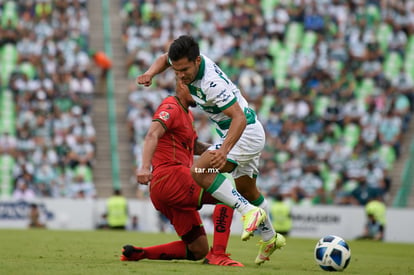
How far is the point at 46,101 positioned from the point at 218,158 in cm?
1712

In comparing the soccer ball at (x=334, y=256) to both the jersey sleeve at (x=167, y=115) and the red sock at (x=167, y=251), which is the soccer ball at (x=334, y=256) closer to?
the red sock at (x=167, y=251)

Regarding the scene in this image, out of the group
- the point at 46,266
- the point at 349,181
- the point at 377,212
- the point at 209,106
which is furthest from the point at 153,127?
the point at 349,181

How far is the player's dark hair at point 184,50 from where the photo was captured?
802 cm

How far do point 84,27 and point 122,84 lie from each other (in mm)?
2406

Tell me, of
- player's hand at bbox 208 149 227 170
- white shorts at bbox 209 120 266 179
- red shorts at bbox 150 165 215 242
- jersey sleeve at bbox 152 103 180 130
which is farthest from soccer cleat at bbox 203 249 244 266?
jersey sleeve at bbox 152 103 180 130

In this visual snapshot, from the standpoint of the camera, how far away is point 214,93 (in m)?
8.05

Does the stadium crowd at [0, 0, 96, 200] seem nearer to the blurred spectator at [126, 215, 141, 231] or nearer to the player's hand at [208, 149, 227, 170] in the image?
the blurred spectator at [126, 215, 141, 231]

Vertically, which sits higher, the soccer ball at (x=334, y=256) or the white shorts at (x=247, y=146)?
the white shorts at (x=247, y=146)

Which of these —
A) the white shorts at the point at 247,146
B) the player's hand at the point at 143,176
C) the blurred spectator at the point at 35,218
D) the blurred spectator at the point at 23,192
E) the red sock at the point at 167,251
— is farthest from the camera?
the blurred spectator at the point at 23,192

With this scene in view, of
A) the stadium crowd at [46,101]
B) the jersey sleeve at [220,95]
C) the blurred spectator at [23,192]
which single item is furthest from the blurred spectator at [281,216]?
the jersey sleeve at [220,95]

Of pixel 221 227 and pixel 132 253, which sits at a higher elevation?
pixel 221 227

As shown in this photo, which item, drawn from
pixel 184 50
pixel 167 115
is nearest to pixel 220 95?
pixel 184 50

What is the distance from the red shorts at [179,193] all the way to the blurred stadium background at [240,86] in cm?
1330

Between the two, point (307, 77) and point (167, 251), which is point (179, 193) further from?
point (307, 77)
